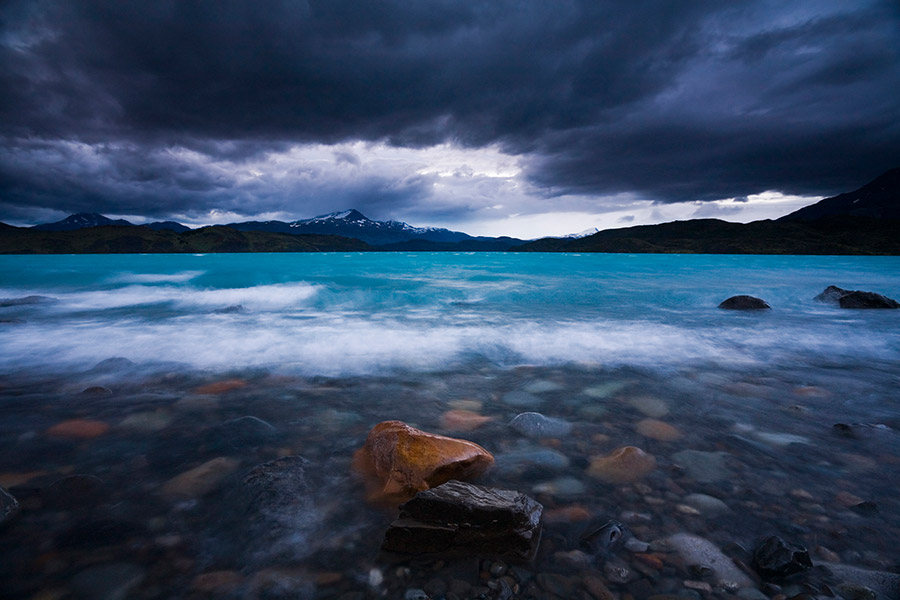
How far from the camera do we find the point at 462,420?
5.04 metres

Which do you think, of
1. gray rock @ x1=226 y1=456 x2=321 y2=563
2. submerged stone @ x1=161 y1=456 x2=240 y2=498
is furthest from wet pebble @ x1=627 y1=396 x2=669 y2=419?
submerged stone @ x1=161 y1=456 x2=240 y2=498

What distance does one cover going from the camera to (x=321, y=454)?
4.09 metres

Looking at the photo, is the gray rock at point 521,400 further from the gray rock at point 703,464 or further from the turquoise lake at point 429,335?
the gray rock at point 703,464

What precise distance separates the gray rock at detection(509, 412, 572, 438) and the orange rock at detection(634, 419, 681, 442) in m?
0.85

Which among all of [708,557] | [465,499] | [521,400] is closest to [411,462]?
[465,499]

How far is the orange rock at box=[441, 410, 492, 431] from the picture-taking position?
4840 millimetres

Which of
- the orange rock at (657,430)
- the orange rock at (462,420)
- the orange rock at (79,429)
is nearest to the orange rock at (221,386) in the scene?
the orange rock at (79,429)

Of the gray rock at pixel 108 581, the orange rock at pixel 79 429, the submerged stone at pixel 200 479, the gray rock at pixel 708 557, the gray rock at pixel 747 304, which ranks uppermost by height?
the orange rock at pixel 79 429

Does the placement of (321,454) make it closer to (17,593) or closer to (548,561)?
(17,593)

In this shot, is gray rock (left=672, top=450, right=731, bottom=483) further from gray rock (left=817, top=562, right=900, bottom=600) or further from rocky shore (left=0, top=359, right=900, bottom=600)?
gray rock (left=817, top=562, right=900, bottom=600)

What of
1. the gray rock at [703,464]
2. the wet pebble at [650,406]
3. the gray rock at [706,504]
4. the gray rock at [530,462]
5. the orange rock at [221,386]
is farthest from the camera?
the orange rock at [221,386]

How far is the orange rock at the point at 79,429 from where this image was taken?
4465mm

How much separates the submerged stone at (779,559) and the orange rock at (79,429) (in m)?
6.37

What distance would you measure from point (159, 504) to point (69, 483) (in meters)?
0.97
